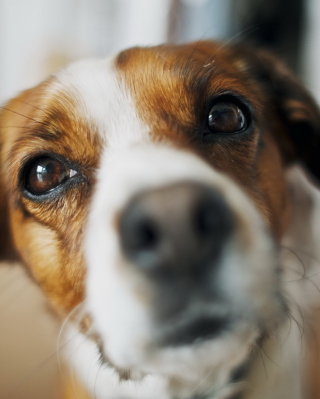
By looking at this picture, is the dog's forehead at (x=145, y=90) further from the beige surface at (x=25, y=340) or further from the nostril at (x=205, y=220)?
the beige surface at (x=25, y=340)

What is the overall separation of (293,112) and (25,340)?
3.00 feet

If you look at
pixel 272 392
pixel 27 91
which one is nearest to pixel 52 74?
pixel 27 91

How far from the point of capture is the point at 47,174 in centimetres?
82

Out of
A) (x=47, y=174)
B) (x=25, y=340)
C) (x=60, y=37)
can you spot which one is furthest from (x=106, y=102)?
(x=25, y=340)

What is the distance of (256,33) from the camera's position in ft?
3.60

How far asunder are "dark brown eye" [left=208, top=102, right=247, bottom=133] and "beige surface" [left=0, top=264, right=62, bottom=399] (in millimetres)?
582

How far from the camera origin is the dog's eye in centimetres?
82

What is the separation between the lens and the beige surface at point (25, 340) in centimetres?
102

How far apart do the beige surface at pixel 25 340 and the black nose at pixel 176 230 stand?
57 cm

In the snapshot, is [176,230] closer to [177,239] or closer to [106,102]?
[177,239]

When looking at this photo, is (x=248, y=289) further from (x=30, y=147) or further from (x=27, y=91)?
(x=27, y=91)

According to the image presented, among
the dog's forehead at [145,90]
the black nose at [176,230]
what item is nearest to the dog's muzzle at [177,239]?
the black nose at [176,230]

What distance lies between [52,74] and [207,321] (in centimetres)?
66

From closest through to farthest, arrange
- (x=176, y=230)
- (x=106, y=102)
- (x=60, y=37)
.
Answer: (x=176, y=230) → (x=106, y=102) → (x=60, y=37)
